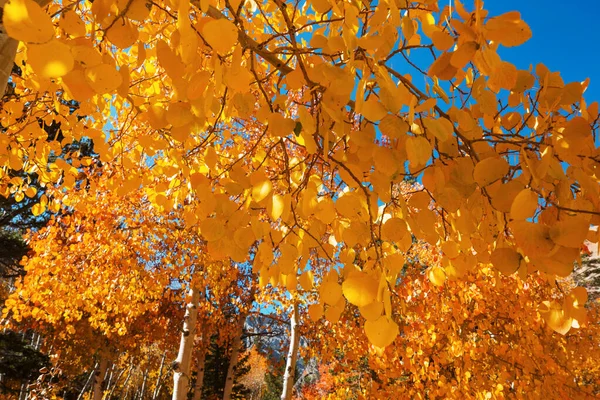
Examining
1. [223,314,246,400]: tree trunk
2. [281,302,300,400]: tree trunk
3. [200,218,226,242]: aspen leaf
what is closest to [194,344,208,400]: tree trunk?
[223,314,246,400]: tree trunk

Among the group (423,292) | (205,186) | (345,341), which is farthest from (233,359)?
(205,186)

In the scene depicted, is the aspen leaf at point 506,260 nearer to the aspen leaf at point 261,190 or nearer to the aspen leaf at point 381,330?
the aspen leaf at point 381,330

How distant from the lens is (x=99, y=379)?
32.4ft

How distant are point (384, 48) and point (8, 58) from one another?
0.98 metres

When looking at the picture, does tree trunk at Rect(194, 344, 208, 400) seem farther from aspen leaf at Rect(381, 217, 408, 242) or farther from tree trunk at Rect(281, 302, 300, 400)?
aspen leaf at Rect(381, 217, 408, 242)

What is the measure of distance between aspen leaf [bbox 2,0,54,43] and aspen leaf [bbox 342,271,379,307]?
1.94 ft

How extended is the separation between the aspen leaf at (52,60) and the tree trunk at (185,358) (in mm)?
4284

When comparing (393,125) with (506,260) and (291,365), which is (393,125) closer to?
(506,260)

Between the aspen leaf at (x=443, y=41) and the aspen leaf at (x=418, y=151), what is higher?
the aspen leaf at (x=443, y=41)

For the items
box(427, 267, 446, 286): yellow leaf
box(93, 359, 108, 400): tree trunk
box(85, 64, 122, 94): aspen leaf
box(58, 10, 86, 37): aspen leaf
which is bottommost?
box(93, 359, 108, 400): tree trunk

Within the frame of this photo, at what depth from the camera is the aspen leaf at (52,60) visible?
18.2 inches

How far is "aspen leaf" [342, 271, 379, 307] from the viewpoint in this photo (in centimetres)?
65

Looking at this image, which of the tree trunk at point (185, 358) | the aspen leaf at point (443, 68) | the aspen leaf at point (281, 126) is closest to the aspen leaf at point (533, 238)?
the aspen leaf at point (443, 68)

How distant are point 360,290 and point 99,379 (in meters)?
11.8
